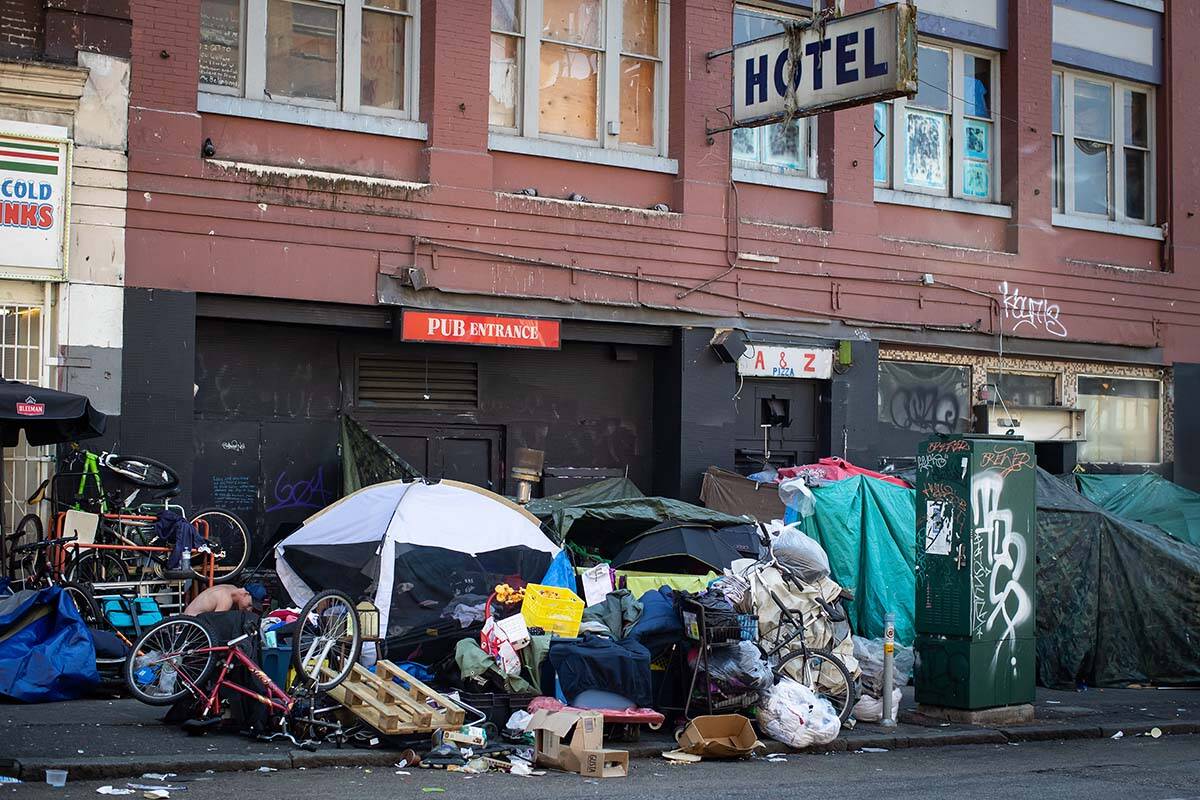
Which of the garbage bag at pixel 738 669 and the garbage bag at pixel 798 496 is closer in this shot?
the garbage bag at pixel 738 669

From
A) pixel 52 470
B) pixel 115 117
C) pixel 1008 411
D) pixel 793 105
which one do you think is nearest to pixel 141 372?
pixel 52 470

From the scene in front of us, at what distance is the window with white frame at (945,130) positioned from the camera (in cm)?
2031

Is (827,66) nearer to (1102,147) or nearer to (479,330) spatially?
(479,330)

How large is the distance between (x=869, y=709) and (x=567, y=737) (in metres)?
3.71

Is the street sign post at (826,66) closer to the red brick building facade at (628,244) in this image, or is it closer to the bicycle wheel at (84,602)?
the red brick building facade at (628,244)

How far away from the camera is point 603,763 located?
34.3 ft

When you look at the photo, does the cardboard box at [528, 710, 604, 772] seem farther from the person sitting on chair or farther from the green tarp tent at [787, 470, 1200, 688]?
the green tarp tent at [787, 470, 1200, 688]

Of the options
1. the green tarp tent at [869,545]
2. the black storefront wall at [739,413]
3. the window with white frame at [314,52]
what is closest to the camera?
the window with white frame at [314,52]

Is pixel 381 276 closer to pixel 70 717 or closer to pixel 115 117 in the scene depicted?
pixel 115 117

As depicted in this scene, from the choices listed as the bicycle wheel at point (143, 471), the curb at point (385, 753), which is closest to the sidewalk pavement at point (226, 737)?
the curb at point (385, 753)

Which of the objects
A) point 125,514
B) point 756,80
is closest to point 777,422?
point 756,80

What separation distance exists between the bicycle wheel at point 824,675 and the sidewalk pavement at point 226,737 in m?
0.29

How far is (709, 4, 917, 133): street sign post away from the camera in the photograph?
15.4 m

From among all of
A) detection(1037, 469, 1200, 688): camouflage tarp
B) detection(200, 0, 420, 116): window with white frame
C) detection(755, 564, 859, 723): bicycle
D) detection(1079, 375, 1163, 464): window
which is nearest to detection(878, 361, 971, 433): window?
detection(1079, 375, 1163, 464): window
